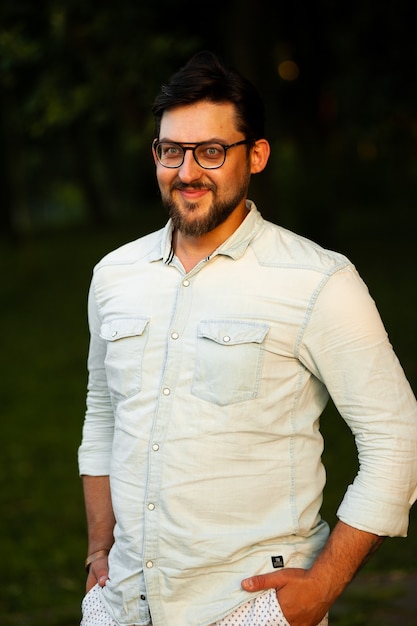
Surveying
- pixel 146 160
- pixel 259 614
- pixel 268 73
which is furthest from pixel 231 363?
pixel 146 160

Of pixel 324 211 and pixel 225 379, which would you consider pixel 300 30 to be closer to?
pixel 324 211

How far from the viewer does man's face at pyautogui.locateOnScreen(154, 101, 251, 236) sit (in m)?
2.75

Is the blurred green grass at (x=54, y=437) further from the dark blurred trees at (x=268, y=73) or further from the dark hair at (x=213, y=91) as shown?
the dark hair at (x=213, y=91)

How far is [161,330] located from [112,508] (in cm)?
→ 67

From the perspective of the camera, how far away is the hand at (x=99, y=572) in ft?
9.54

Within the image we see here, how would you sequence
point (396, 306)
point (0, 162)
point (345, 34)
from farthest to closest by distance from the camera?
1. point (0, 162)
2. point (345, 34)
3. point (396, 306)

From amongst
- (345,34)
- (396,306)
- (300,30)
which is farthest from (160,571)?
(300,30)

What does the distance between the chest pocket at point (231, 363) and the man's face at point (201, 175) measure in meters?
0.32

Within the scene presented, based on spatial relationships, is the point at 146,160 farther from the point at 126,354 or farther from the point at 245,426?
the point at 245,426

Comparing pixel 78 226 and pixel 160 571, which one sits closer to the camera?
pixel 160 571

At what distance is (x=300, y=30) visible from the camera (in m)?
16.2

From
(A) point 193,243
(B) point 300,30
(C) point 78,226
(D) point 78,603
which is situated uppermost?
(A) point 193,243

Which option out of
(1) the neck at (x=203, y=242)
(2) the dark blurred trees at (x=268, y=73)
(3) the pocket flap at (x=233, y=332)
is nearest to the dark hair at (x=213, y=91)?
(1) the neck at (x=203, y=242)

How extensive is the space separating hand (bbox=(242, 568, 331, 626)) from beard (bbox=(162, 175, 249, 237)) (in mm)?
960
